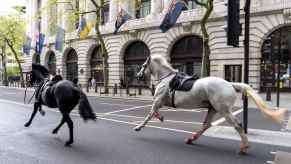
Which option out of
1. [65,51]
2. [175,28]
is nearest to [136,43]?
[175,28]

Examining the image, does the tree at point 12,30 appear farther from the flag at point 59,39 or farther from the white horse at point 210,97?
the white horse at point 210,97

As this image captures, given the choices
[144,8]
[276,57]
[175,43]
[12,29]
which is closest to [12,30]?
[12,29]

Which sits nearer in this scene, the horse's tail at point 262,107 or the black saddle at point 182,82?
the horse's tail at point 262,107

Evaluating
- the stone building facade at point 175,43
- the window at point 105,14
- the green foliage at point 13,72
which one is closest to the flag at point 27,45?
the stone building facade at point 175,43

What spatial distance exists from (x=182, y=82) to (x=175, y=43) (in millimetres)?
27475

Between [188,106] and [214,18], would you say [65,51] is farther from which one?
[188,106]

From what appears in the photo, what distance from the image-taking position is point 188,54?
34562 mm

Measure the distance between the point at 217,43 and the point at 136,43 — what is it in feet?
37.3

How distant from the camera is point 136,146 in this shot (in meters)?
8.15

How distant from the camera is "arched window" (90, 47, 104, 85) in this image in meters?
44.7

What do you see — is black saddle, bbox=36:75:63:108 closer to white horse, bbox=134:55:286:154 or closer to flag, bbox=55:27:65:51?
white horse, bbox=134:55:286:154

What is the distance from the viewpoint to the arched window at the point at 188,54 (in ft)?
111

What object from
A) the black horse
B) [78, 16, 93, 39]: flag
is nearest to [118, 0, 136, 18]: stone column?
[78, 16, 93, 39]: flag

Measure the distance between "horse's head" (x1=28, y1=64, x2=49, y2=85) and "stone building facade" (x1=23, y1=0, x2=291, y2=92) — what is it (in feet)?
41.8
